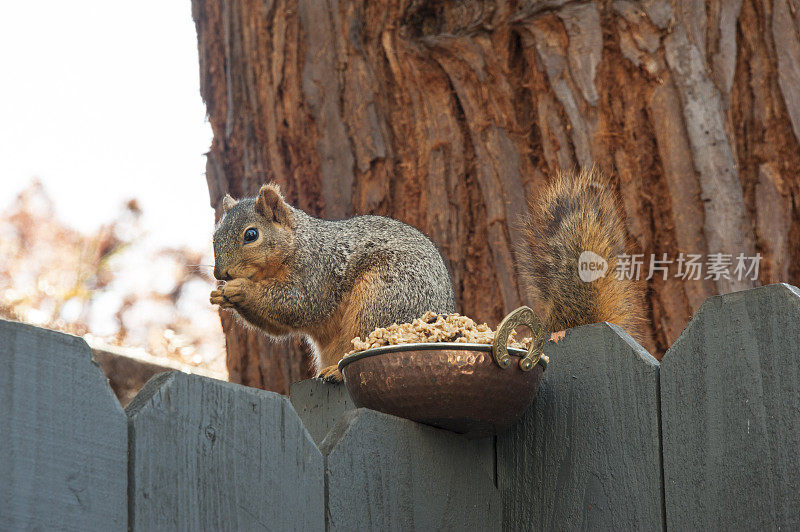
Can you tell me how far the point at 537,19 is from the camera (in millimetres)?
2154

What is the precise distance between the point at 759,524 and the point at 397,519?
0.44 meters

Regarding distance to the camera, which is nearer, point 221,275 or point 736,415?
point 736,415

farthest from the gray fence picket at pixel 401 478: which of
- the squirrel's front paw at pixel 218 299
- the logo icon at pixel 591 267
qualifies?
the squirrel's front paw at pixel 218 299

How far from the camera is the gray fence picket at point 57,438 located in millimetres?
784

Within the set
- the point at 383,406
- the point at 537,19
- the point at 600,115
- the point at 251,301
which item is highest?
the point at 537,19

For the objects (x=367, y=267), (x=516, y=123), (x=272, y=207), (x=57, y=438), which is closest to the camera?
(x=57, y=438)

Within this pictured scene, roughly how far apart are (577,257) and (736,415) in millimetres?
521

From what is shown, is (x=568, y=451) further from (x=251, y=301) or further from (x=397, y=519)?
(x=251, y=301)

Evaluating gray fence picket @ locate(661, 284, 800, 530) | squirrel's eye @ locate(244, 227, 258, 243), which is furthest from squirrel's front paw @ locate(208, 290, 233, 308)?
gray fence picket @ locate(661, 284, 800, 530)

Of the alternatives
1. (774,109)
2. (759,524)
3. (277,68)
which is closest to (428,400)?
(759,524)

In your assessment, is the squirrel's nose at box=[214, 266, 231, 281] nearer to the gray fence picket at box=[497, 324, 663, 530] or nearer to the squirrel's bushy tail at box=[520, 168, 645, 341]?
the squirrel's bushy tail at box=[520, 168, 645, 341]

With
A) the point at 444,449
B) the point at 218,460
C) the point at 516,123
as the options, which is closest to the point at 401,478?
the point at 444,449

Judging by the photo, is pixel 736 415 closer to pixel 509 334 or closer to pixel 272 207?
pixel 509 334

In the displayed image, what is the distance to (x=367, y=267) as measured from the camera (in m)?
1.90
